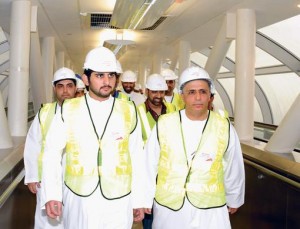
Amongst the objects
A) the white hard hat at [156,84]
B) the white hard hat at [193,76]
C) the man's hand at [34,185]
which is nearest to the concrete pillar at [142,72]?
the white hard hat at [156,84]

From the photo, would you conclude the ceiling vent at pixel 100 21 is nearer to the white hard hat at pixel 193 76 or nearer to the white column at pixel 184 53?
the white column at pixel 184 53

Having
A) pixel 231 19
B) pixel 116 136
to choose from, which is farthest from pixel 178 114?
pixel 231 19

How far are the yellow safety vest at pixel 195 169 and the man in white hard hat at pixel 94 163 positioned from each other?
0.24m

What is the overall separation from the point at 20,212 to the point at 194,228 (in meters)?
2.02

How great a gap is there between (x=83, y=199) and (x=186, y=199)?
28.2 inches

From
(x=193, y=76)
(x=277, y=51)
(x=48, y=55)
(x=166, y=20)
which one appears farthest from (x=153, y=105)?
(x=48, y=55)

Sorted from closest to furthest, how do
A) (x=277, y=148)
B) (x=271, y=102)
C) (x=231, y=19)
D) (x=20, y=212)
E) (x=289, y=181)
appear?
1. (x=289, y=181)
2. (x=20, y=212)
3. (x=277, y=148)
4. (x=231, y=19)
5. (x=271, y=102)

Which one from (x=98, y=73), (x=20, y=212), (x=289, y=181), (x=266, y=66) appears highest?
(x=266, y=66)

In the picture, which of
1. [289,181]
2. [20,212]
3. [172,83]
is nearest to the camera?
[289,181]

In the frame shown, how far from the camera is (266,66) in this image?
1380 centimetres

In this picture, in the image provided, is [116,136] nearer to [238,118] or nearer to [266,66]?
[238,118]

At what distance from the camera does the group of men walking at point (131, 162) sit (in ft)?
9.18

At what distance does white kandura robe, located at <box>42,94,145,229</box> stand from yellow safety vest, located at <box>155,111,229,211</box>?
9.9 inches

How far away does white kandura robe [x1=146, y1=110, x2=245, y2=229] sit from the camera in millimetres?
2844
